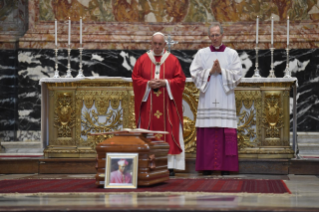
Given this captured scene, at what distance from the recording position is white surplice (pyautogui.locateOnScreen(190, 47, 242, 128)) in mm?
7805

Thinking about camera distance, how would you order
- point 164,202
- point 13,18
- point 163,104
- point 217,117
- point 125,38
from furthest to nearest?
point 13,18
point 125,38
point 217,117
point 163,104
point 164,202

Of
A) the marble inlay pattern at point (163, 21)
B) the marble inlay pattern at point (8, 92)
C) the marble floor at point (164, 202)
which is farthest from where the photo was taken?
the marble inlay pattern at point (8, 92)

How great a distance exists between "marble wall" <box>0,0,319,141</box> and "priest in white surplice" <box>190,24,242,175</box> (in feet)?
12.1

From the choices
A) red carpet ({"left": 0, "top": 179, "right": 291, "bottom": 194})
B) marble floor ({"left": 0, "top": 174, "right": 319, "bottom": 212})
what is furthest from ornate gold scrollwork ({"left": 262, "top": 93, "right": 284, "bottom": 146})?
marble floor ({"left": 0, "top": 174, "right": 319, "bottom": 212})

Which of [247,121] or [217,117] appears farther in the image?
[247,121]

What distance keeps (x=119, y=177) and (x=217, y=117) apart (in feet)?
7.76

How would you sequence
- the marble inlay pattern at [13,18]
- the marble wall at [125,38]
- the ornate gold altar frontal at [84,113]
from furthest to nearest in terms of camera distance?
1. the marble inlay pattern at [13,18]
2. the marble wall at [125,38]
3. the ornate gold altar frontal at [84,113]

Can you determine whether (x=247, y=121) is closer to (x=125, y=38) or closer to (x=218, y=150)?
(x=218, y=150)

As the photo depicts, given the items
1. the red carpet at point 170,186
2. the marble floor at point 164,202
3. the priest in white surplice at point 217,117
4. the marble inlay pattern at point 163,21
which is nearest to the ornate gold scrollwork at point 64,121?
the red carpet at point 170,186

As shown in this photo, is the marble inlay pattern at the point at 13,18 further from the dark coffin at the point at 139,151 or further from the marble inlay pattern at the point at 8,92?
the dark coffin at the point at 139,151

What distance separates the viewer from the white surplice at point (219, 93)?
780 centimetres

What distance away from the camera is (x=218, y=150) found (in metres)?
7.85

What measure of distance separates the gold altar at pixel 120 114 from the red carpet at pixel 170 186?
1501 mm

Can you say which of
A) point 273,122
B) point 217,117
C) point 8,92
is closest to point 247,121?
point 273,122
